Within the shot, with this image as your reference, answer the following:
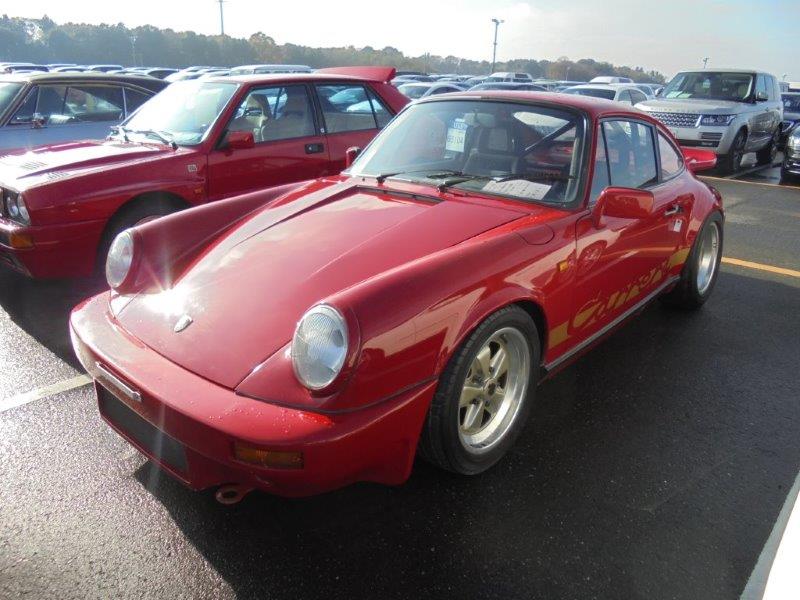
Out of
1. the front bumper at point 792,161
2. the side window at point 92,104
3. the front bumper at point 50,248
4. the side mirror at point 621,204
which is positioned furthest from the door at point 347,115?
the front bumper at point 792,161

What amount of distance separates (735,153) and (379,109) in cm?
749

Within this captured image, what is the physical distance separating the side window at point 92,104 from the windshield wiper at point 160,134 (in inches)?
66.3

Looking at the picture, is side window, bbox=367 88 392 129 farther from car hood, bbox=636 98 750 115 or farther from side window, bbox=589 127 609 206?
car hood, bbox=636 98 750 115

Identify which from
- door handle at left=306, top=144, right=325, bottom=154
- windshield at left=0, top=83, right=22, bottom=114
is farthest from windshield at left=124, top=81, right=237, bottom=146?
windshield at left=0, top=83, right=22, bottom=114

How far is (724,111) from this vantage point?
10086mm

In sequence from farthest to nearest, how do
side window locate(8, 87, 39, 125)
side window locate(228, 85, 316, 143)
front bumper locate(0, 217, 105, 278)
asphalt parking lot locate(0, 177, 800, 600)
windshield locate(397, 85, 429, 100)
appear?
1. windshield locate(397, 85, 429, 100)
2. side window locate(8, 87, 39, 125)
3. side window locate(228, 85, 316, 143)
4. front bumper locate(0, 217, 105, 278)
5. asphalt parking lot locate(0, 177, 800, 600)

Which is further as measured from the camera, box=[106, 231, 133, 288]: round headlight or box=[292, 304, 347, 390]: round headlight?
box=[106, 231, 133, 288]: round headlight

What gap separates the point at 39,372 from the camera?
10.6 ft

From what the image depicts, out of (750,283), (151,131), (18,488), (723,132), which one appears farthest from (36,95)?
(723,132)

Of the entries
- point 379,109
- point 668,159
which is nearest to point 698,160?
point 668,159

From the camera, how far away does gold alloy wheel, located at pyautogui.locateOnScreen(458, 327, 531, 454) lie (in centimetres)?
236

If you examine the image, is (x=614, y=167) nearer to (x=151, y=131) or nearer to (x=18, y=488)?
(x=18, y=488)

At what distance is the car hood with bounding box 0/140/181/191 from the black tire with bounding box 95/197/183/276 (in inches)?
12.0

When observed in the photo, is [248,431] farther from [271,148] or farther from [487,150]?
[271,148]
